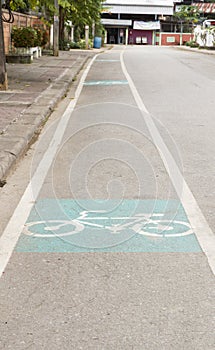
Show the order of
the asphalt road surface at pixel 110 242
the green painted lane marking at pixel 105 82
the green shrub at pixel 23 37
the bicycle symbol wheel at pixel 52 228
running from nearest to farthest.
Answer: the asphalt road surface at pixel 110 242
the bicycle symbol wheel at pixel 52 228
the green painted lane marking at pixel 105 82
the green shrub at pixel 23 37

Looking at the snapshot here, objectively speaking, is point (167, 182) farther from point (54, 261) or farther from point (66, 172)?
point (54, 261)

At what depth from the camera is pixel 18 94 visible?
14.7 metres

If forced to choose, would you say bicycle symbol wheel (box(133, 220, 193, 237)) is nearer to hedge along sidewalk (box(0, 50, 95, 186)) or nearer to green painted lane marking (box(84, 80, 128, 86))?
hedge along sidewalk (box(0, 50, 95, 186))

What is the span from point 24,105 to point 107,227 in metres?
7.58

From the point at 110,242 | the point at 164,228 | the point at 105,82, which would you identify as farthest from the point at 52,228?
the point at 105,82

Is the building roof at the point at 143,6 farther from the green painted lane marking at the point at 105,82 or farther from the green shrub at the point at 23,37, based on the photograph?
the green painted lane marking at the point at 105,82

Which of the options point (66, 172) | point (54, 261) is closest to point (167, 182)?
point (66, 172)

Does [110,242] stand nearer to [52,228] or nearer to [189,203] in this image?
[52,228]

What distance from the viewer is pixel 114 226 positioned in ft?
18.6

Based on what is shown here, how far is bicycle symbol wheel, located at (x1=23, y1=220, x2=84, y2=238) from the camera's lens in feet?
18.0

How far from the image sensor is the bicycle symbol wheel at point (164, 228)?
18.0 ft

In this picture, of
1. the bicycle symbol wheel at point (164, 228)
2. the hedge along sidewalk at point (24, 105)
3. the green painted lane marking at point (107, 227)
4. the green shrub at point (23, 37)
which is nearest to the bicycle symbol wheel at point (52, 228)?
the green painted lane marking at point (107, 227)

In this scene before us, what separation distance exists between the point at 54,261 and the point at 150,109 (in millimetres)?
8688

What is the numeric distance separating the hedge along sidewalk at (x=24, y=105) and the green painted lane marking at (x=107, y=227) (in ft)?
4.42
